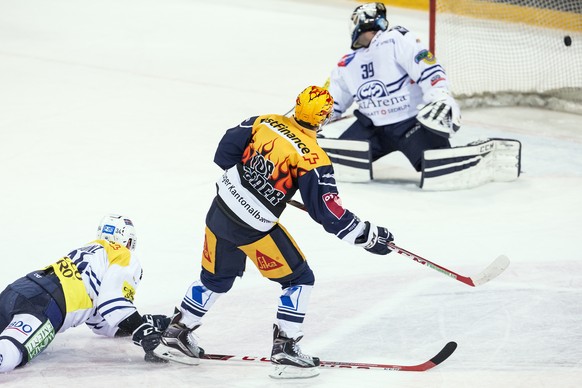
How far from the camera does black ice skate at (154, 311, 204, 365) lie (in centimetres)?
375

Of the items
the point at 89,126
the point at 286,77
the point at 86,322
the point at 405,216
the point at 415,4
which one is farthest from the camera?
the point at 415,4

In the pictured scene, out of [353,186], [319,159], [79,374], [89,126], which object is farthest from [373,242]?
[89,126]

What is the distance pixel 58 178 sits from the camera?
5863 mm

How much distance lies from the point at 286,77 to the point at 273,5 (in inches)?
112

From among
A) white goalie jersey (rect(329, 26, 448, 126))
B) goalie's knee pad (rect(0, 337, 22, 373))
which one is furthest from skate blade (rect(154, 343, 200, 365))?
white goalie jersey (rect(329, 26, 448, 126))

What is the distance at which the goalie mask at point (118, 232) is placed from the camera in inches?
157

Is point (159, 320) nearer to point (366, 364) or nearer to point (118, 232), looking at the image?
point (118, 232)

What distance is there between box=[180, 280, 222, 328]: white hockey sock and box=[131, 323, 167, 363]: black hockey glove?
105mm

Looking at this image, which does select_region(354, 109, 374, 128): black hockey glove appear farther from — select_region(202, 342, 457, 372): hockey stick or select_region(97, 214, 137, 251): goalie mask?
select_region(202, 342, 457, 372): hockey stick

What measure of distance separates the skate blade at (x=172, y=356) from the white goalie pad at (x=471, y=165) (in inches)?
94.2

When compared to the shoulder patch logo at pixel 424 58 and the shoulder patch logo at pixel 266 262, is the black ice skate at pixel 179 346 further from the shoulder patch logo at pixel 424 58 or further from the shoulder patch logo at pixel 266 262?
the shoulder patch logo at pixel 424 58

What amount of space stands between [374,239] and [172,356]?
84cm

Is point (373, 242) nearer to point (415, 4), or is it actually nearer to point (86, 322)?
point (86, 322)

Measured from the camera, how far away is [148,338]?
12.3 feet
